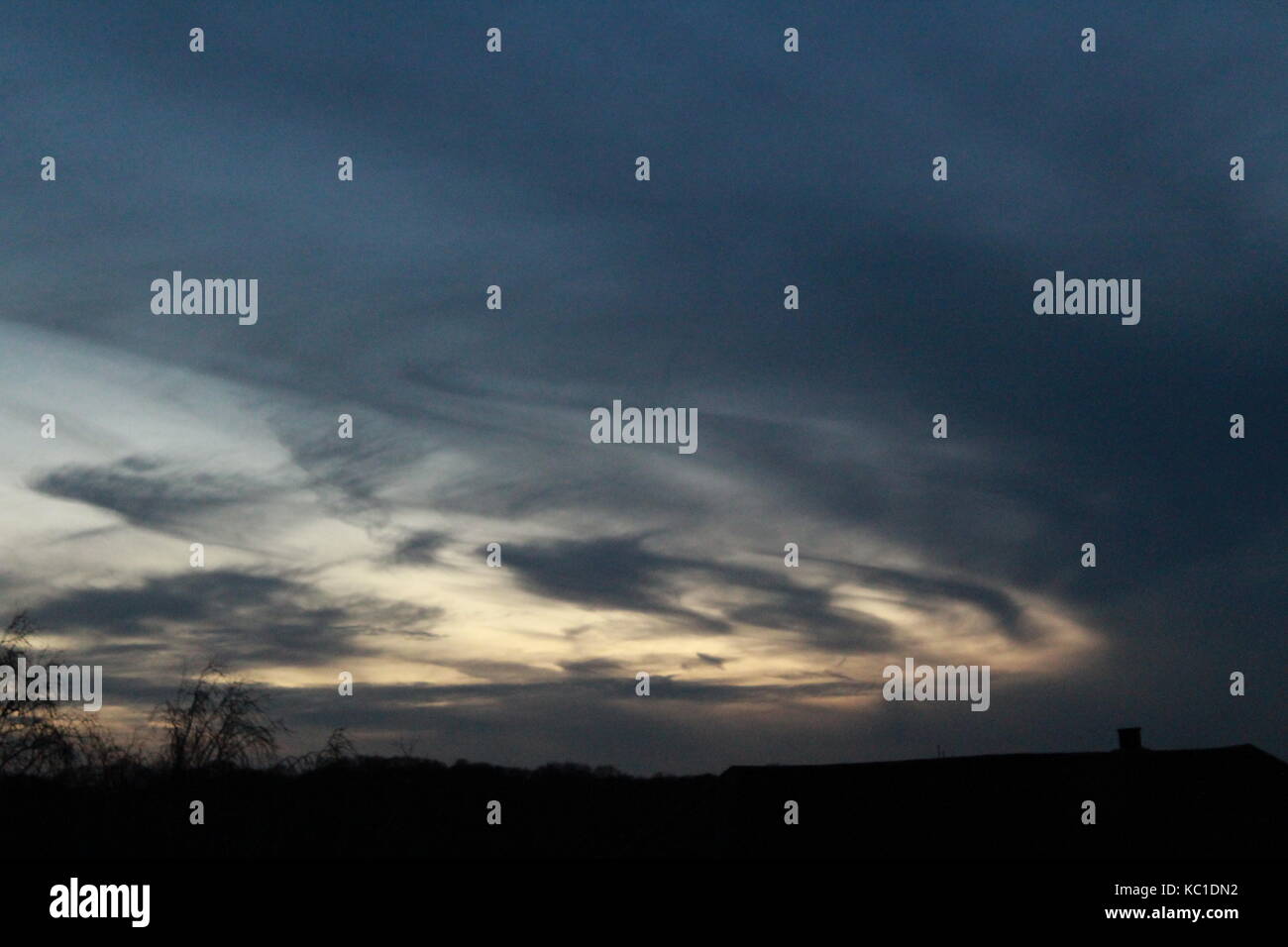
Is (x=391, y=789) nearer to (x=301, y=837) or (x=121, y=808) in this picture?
(x=301, y=837)

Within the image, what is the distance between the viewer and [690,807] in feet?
140

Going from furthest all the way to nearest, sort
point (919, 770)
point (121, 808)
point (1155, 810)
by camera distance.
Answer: point (919, 770), point (1155, 810), point (121, 808)

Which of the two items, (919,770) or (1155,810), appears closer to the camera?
(1155,810)
